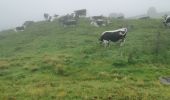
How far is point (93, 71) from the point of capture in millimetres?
23547

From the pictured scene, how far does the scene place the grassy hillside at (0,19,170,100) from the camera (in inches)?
728

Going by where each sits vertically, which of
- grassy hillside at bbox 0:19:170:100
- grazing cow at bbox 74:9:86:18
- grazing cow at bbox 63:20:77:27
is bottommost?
grassy hillside at bbox 0:19:170:100

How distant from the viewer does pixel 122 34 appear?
31406 millimetres

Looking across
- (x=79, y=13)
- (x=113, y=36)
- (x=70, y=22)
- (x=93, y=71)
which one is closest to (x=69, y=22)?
(x=70, y=22)

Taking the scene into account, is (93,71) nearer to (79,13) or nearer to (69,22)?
(69,22)

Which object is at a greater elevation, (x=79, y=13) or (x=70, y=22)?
(x=79, y=13)

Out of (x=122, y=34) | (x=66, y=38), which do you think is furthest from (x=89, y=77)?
(x=66, y=38)

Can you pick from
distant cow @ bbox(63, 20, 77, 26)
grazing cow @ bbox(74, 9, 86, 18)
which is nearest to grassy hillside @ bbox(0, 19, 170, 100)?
distant cow @ bbox(63, 20, 77, 26)

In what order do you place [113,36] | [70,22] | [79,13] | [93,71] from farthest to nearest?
[79,13]
[70,22]
[113,36]
[93,71]

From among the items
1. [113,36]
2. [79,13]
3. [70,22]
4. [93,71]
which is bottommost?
[93,71]

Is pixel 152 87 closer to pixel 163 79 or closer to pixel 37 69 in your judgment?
pixel 163 79

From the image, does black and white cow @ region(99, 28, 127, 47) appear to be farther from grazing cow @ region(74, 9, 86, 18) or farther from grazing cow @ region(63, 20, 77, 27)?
grazing cow @ region(74, 9, 86, 18)

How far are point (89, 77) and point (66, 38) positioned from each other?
1954 centimetres

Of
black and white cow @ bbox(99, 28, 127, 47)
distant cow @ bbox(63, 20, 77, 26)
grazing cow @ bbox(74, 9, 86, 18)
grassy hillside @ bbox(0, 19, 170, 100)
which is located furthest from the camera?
grazing cow @ bbox(74, 9, 86, 18)
